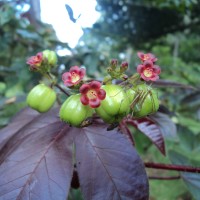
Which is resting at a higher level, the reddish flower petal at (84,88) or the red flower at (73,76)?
the red flower at (73,76)

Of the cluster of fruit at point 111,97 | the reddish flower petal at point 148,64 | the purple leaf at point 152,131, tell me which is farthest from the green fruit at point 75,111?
the purple leaf at point 152,131

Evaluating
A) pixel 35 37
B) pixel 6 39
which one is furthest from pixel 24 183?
pixel 6 39

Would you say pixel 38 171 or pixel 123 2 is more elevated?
pixel 123 2

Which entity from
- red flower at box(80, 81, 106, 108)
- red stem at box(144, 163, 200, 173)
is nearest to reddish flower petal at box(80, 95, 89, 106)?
red flower at box(80, 81, 106, 108)

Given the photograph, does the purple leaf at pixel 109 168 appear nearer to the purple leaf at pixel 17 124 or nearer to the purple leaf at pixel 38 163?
the purple leaf at pixel 38 163

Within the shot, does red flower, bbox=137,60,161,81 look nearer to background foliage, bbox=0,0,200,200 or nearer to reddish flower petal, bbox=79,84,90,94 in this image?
reddish flower petal, bbox=79,84,90,94

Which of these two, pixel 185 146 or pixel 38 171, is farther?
pixel 185 146

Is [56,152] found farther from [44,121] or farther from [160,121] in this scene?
[160,121]
